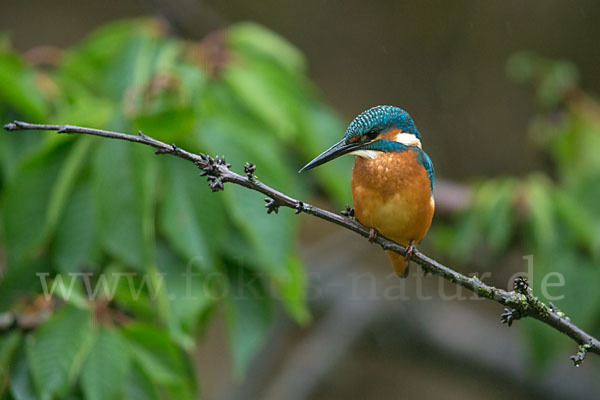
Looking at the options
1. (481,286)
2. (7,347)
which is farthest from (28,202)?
(481,286)

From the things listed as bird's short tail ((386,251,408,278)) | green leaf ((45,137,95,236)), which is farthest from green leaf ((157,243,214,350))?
bird's short tail ((386,251,408,278))

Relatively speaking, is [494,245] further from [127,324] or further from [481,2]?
[481,2]

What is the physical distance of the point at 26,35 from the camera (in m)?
5.58

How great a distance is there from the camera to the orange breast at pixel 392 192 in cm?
159

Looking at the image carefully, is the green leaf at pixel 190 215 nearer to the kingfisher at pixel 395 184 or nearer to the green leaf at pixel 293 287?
the green leaf at pixel 293 287

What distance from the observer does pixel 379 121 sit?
149cm

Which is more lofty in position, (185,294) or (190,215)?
(190,215)

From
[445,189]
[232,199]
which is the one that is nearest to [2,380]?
[232,199]

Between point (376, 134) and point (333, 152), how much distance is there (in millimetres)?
147

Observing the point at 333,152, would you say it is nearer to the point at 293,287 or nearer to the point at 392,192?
the point at 392,192

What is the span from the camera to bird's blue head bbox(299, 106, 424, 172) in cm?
143

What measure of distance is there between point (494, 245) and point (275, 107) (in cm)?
145

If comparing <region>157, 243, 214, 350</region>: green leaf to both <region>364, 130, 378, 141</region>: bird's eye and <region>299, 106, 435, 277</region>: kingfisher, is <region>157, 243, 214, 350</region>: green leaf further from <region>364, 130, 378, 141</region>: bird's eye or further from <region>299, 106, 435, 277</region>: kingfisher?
<region>364, 130, 378, 141</region>: bird's eye

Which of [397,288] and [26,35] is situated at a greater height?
[26,35]
